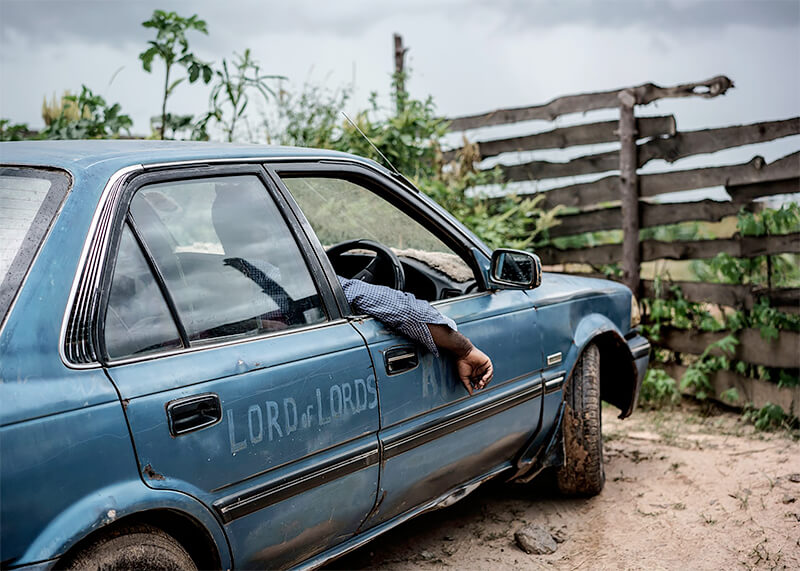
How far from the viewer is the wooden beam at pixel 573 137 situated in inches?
255

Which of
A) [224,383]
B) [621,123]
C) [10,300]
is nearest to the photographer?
[10,300]

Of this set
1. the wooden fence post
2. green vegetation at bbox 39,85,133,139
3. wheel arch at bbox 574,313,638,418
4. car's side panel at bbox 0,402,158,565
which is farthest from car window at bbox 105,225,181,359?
the wooden fence post

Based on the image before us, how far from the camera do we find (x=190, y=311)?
2.15m

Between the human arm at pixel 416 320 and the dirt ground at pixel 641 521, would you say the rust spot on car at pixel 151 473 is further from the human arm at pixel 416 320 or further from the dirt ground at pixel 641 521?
the dirt ground at pixel 641 521

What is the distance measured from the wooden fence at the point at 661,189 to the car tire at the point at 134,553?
16.6 ft

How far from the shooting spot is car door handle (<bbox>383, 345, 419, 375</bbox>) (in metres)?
2.58

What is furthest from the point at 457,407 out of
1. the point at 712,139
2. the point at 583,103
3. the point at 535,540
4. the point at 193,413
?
the point at 583,103

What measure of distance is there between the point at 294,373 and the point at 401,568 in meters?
1.38

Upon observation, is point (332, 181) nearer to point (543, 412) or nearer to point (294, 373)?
point (294, 373)

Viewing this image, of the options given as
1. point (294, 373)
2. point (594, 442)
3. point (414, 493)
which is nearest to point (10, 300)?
point (294, 373)

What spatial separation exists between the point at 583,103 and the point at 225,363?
564cm

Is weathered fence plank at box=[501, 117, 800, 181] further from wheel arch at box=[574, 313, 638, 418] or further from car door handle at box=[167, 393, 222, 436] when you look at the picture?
car door handle at box=[167, 393, 222, 436]

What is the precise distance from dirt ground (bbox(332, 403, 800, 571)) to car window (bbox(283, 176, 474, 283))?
1242 mm

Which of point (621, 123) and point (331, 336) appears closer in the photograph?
point (331, 336)
